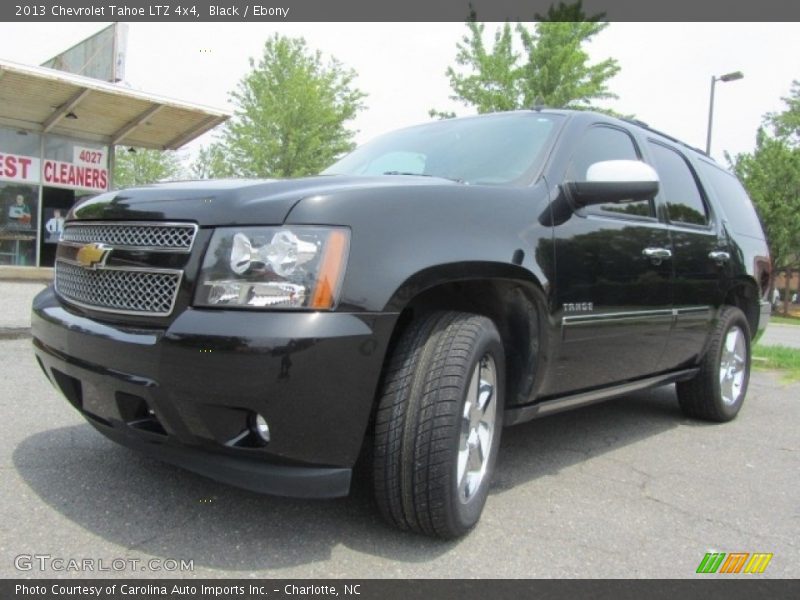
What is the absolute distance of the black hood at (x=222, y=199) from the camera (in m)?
2.08

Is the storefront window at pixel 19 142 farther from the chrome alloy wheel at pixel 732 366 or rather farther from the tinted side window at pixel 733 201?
the chrome alloy wheel at pixel 732 366

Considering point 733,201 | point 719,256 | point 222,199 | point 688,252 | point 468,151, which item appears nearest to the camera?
point 222,199

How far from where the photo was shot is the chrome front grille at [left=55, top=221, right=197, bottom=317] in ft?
7.00

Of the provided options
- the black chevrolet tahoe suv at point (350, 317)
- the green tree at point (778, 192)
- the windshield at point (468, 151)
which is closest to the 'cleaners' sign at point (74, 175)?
the windshield at point (468, 151)

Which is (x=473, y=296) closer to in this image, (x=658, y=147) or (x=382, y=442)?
(x=382, y=442)

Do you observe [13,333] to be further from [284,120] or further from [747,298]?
[284,120]

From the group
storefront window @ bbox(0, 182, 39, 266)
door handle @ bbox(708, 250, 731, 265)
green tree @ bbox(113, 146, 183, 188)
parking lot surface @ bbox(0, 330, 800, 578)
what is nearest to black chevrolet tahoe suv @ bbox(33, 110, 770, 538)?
parking lot surface @ bbox(0, 330, 800, 578)

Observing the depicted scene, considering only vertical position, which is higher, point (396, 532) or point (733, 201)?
point (733, 201)

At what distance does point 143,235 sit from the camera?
7.37 feet

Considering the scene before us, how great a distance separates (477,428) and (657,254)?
1.60 m

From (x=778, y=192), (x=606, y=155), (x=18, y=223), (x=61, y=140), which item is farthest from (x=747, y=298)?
(x=778, y=192)
